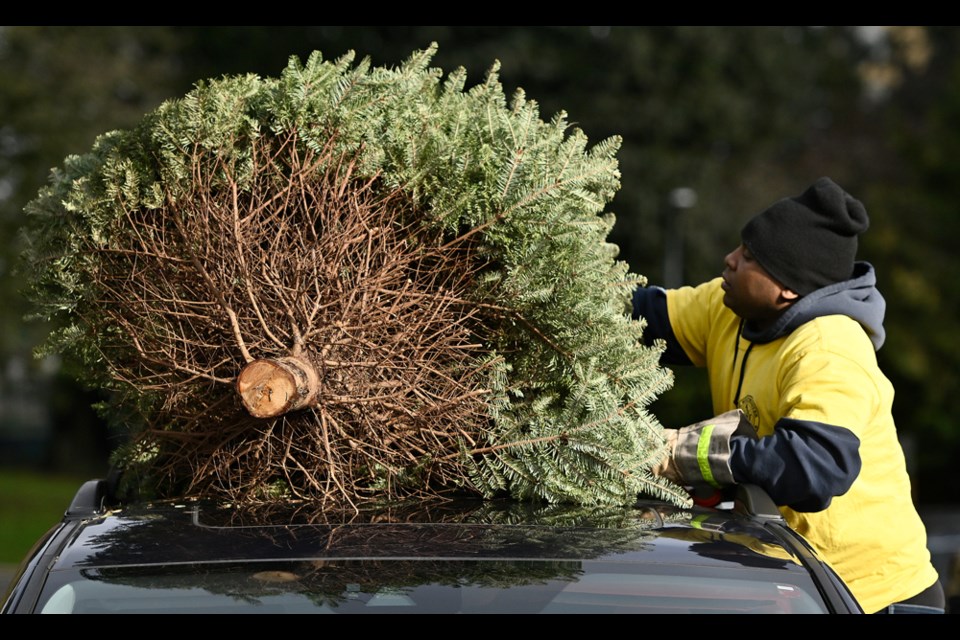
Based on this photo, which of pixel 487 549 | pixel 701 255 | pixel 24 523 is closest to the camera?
pixel 487 549

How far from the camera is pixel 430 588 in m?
2.80

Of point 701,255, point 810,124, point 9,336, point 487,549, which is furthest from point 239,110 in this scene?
point 810,124

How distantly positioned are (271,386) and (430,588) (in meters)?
0.72

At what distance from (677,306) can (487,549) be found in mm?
1957

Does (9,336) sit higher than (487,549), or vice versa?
(9,336)

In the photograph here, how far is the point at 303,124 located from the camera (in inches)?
142

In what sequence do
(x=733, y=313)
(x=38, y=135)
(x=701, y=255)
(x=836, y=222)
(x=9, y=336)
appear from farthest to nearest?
1. (x=701, y=255)
2. (x=9, y=336)
3. (x=38, y=135)
4. (x=733, y=313)
5. (x=836, y=222)

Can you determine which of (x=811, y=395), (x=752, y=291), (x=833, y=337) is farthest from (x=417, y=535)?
(x=752, y=291)

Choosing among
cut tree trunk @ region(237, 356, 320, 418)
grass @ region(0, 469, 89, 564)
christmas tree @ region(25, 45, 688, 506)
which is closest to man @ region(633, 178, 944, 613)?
christmas tree @ region(25, 45, 688, 506)

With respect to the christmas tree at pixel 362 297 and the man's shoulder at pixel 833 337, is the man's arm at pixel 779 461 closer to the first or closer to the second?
the christmas tree at pixel 362 297

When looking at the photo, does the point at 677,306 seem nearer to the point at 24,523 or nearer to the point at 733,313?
the point at 733,313

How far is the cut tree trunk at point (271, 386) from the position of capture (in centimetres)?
322

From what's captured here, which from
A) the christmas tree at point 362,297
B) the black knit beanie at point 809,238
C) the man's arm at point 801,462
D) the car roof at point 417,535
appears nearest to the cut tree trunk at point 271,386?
the christmas tree at point 362,297

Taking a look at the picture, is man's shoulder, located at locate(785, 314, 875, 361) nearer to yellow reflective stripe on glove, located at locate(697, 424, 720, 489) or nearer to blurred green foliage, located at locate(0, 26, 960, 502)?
yellow reflective stripe on glove, located at locate(697, 424, 720, 489)
